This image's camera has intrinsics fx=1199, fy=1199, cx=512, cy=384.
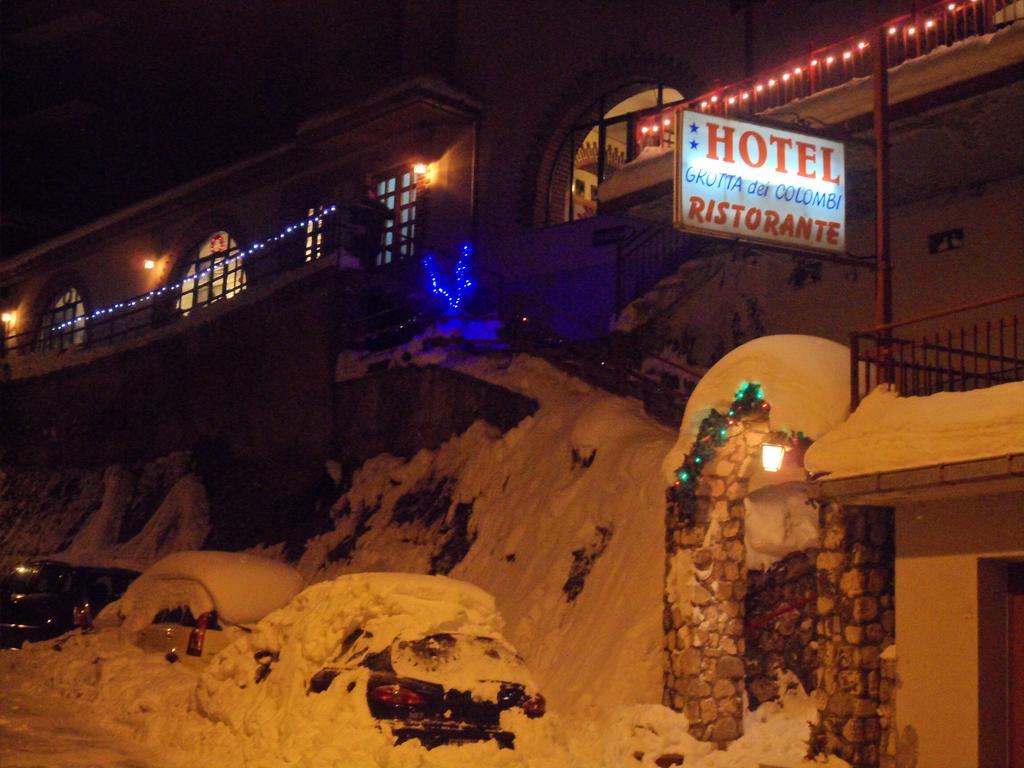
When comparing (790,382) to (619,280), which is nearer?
(790,382)

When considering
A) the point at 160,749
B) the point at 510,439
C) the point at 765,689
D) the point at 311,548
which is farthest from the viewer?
the point at 311,548

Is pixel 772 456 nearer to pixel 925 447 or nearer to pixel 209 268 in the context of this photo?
pixel 925 447

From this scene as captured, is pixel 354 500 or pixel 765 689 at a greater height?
pixel 354 500

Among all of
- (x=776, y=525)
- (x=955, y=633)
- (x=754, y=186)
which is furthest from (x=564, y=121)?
(x=955, y=633)

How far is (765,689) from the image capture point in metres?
13.7

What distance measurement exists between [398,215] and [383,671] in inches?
841

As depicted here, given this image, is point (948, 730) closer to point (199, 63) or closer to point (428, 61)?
point (428, 61)

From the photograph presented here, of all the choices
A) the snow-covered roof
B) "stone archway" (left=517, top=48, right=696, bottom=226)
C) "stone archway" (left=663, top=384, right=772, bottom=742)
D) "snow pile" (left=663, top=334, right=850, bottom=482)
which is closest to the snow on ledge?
the snow-covered roof

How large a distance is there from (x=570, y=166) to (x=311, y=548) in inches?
406

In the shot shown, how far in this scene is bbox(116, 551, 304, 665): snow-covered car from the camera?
45.9 feet

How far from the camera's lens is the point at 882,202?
12.1 m

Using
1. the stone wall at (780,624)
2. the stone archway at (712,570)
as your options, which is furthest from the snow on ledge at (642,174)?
A: the stone wall at (780,624)

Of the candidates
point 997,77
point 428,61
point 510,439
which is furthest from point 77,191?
point 997,77

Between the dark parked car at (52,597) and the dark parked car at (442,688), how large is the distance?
763 centimetres
